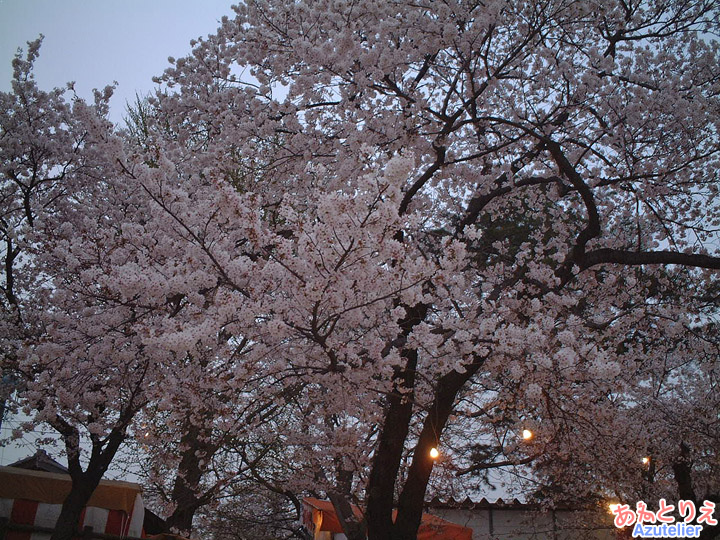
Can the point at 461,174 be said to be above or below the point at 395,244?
above

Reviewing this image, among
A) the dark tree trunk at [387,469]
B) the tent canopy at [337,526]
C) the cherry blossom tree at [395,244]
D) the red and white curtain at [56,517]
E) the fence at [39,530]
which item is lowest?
the fence at [39,530]

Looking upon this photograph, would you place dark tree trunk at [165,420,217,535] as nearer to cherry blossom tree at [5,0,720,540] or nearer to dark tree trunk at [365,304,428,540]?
cherry blossom tree at [5,0,720,540]

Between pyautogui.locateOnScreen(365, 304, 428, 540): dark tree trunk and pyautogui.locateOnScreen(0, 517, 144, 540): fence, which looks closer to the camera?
pyautogui.locateOnScreen(365, 304, 428, 540): dark tree trunk

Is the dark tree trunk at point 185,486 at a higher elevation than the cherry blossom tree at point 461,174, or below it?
below

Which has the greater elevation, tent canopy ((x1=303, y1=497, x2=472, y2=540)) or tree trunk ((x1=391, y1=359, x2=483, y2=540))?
tree trunk ((x1=391, y1=359, x2=483, y2=540))

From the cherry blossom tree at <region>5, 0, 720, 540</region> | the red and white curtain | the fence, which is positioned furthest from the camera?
the red and white curtain

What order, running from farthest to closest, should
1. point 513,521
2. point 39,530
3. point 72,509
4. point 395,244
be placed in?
point 513,521, point 39,530, point 72,509, point 395,244

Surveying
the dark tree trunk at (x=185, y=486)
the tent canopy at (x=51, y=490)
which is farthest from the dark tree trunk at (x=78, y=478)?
the tent canopy at (x=51, y=490)

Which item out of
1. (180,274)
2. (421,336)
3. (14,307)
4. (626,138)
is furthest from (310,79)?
(14,307)

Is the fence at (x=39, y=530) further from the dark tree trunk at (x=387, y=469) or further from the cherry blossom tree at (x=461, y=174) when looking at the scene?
the dark tree trunk at (x=387, y=469)

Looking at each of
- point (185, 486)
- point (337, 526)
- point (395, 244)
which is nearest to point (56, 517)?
point (185, 486)

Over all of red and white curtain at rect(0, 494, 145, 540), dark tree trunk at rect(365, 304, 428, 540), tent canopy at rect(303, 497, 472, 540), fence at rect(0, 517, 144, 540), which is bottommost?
fence at rect(0, 517, 144, 540)

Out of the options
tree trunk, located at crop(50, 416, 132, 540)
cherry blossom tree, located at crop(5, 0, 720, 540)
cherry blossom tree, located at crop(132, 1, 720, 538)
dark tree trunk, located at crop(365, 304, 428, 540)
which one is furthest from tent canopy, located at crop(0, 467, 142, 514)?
dark tree trunk, located at crop(365, 304, 428, 540)

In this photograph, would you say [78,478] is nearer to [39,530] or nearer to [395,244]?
[39,530]
